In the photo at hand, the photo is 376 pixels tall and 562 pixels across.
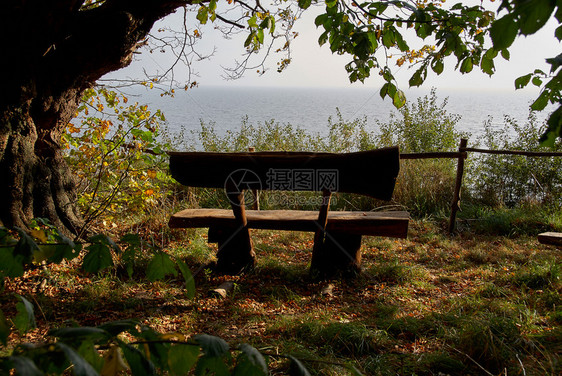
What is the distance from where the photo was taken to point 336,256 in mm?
4059

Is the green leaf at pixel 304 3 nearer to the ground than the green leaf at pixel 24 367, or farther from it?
farther from it

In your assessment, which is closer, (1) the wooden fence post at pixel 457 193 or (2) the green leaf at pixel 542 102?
(2) the green leaf at pixel 542 102

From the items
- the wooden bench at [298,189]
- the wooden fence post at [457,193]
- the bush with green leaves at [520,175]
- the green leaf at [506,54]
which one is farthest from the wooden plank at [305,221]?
the bush with green leaves at [520,175]

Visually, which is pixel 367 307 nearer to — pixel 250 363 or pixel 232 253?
pixel 232 253

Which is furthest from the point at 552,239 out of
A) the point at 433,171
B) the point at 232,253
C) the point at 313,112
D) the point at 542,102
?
the point at 313,112

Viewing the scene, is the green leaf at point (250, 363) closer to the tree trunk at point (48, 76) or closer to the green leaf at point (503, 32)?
the green leaf at point (503, 32)

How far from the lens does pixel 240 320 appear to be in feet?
10.3

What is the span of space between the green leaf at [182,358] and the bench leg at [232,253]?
3431 mm

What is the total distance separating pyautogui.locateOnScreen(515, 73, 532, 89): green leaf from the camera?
1.68 meters

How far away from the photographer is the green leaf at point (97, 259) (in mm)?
860

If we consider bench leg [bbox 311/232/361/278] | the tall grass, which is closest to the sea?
the tall grass

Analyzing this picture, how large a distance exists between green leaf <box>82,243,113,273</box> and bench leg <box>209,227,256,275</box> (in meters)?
3.23

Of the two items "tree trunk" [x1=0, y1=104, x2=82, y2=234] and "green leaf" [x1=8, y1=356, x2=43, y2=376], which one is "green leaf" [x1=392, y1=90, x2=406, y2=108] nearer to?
"green leaf" [x1=8, y1=356, x2=43, y2=376]

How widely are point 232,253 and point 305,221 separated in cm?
84
